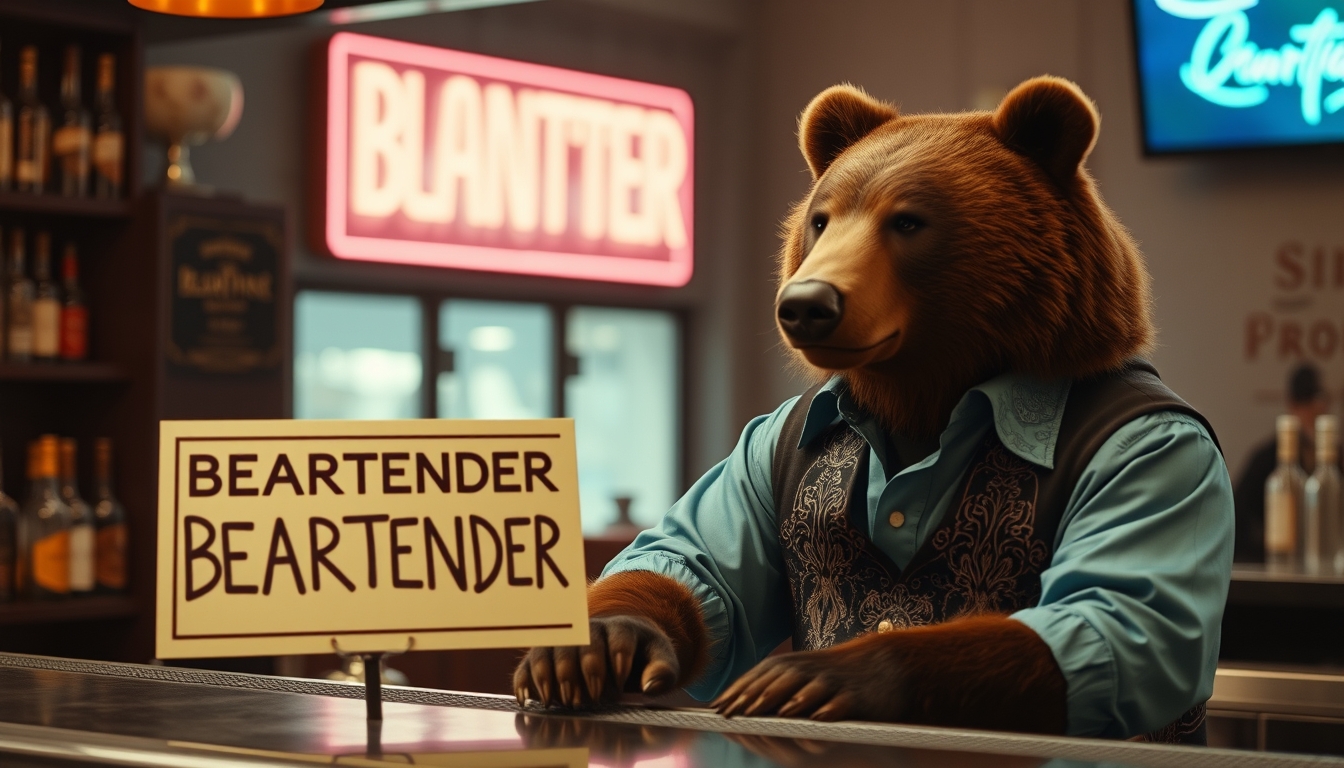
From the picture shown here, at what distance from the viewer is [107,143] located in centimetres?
294

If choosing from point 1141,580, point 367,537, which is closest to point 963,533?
point 1141,580

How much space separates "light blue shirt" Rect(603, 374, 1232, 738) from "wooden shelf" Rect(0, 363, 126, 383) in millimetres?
2099

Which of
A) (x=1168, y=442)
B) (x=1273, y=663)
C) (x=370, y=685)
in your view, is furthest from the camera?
(x=1273, y=663)

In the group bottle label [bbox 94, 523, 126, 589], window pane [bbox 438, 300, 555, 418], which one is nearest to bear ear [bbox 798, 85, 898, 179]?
bottle label [bbox 94, 523, 126, 589]

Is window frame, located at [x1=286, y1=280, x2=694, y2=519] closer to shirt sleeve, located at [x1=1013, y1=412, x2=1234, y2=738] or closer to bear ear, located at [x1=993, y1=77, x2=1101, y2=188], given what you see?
bear ear, located at [x1=993, y1=77, x2=1101, y2=188]

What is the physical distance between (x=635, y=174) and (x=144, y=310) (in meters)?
2.54

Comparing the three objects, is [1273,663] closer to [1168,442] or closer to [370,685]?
[1168,442]

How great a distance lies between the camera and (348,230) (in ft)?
14.4

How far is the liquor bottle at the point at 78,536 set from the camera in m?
2.84

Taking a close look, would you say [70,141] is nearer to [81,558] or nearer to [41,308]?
[41,308]

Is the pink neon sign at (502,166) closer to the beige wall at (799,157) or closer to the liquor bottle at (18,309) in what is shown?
the beige wall at (799,157)

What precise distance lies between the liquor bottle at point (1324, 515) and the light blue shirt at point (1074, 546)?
179cm

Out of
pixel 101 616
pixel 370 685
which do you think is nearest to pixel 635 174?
pixel 101 616

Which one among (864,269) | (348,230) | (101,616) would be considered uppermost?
(348,230)
